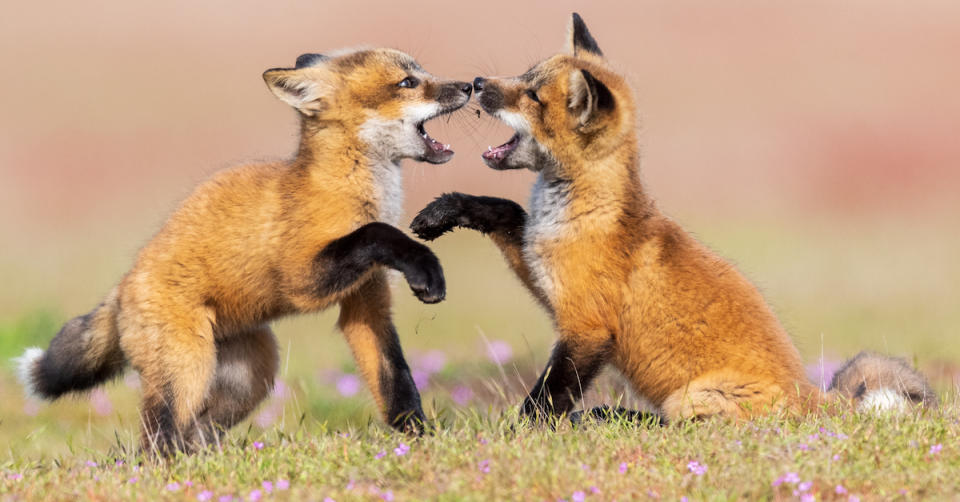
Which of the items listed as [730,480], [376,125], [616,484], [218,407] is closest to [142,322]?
[218,407]

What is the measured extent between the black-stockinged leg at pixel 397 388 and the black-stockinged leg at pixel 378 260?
0.63 m

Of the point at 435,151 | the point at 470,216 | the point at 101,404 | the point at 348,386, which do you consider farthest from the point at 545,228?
the point at 101,404

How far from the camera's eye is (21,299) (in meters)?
12.9

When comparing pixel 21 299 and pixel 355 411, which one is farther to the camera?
pixel 21 299

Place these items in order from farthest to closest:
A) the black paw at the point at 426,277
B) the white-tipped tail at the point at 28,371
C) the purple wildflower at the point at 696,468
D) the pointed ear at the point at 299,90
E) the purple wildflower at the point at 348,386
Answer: the purple wildflower at the point at 348,386
the white-tipped tail at the point at 28,371
the pointed ear at the point at 299,90
the black paw at the point at 426,277
the purple wildflower at the point at 696,468

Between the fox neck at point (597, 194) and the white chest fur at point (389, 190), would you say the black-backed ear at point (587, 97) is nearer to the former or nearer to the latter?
the fox neck at point (597, 194)

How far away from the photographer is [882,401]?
5.73 m

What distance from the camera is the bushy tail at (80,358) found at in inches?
253

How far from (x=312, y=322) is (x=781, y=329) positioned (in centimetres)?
826

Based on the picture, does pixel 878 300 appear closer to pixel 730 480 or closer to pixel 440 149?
pixel 440 149

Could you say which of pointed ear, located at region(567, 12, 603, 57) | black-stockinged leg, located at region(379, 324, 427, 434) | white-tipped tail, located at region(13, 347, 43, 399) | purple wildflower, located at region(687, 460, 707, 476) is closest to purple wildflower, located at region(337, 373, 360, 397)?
black-stockinged leg, located at region(379, 324, 427, 434)

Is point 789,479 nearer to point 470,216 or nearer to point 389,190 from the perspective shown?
point 470,216

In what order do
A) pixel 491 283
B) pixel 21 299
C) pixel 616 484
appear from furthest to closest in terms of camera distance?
1. pixel 491 283
2. pixel 21 299
3. pixel 616 484

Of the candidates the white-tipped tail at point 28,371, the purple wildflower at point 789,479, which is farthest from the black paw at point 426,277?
the white-tipped tail at point 28,371
